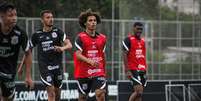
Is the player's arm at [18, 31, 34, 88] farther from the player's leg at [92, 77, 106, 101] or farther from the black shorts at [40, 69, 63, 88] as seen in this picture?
the black shorts at [40, 69, 63, 88]

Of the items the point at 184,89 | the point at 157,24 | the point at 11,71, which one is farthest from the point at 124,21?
the point at 11,71

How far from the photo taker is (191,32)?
2623cm

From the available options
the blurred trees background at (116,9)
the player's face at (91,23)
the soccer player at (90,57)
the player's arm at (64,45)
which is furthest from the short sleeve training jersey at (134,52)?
the blurred trees background at (116,9)

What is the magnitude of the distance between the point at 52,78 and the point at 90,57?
4.19 feet

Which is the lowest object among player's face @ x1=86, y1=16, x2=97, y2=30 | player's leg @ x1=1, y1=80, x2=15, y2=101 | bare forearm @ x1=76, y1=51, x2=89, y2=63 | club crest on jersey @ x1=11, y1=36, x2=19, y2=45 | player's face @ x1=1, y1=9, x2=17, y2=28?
player's leg @ x1=1, y1=80, x2=15, y2=101

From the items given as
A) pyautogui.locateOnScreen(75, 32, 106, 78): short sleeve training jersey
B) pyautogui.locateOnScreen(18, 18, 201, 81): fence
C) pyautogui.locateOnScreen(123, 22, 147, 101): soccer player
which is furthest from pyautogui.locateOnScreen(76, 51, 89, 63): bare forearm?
pyautogui.locateOnScreen(18, 18, 201, 81): fence

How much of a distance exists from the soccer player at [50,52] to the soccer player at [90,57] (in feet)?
2.34

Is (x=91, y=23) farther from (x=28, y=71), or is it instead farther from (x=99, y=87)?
(x=28, y=71)

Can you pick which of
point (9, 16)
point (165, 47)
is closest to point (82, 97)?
point (9, 16)

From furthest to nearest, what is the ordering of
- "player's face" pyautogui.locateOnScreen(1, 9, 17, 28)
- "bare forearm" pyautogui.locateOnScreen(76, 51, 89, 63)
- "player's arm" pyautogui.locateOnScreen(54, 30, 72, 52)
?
"player's arm" pyautogui.locateOnScreen(54, 30, 72, 52) < "bare forearm" pyautogui.locateOnScreen(76, 51, 89, 63) < "player's face" pyautogui.locateOnScreen(1, 9, 17, 28)

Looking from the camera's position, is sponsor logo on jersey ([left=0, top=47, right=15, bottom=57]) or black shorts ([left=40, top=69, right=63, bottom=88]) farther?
black shorts ([left=40, top=69, right=63, bottom=88])

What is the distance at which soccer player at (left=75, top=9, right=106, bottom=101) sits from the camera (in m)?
13.5

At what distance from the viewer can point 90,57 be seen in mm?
13586

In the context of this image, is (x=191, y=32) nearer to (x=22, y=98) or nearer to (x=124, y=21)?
(x=124, y=21)
